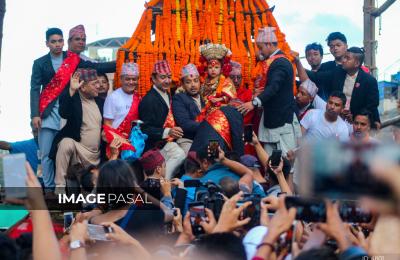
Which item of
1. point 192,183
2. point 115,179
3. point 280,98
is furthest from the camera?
point 280,98

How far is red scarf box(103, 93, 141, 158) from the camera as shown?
25.2 feet

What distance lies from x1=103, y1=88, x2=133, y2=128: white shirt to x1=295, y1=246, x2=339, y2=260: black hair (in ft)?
17.2

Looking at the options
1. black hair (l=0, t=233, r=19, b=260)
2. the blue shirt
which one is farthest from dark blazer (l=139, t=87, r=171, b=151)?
black hair (l=0, t=233, r=19, b=260)

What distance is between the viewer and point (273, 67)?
25.7 feet

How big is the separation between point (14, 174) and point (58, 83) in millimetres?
4833

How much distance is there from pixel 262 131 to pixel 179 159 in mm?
910

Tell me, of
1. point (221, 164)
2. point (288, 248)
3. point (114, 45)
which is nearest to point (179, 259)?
point (288, 248)

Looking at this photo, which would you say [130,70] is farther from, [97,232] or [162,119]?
[97,232]

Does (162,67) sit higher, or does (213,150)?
(162,67)

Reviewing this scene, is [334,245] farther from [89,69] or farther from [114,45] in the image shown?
[114,45]

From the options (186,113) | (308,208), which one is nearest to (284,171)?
(186,113)

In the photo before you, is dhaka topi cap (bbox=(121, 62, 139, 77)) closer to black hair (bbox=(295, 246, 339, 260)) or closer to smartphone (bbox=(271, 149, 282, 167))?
smartphone (bbox=(271, 149, 282, 167))

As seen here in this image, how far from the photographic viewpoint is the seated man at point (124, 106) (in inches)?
311

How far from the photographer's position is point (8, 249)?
3.24m
